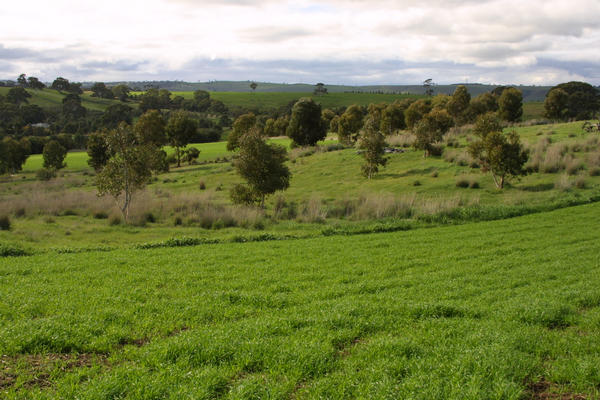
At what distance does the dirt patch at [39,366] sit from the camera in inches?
224

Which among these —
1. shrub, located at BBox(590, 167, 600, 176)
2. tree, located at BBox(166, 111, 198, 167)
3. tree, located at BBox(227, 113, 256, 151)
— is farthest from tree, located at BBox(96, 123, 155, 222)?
tree, located at BBox(227, 113, 256, 151)

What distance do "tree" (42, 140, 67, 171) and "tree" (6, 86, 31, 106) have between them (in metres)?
84.4

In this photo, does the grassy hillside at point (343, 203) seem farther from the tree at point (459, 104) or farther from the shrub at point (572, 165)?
the tree at point (459, 104)

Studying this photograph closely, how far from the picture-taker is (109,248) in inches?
650

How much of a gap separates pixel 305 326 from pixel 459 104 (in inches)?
2580

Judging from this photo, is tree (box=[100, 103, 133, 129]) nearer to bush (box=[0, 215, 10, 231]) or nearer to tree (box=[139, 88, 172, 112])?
tree (box=[139, 88, 172, 112])

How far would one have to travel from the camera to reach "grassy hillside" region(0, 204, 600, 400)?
5621mm

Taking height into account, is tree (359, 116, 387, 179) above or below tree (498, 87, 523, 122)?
below

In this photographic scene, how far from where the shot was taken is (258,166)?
27266 millimetres

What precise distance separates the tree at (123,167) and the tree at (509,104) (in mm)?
57442

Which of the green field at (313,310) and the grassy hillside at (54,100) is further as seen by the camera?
the grassy hillside at (54,100)

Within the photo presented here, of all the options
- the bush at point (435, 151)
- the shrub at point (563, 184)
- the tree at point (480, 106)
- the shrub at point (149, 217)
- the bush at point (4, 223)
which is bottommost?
the shrub at point (149, 217)

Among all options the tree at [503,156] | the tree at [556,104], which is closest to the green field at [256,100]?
the tree at [556,104]

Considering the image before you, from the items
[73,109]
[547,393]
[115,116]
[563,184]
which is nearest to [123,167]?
[547,393]
